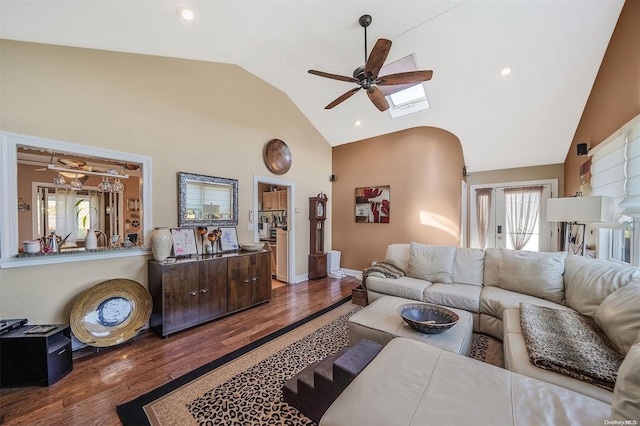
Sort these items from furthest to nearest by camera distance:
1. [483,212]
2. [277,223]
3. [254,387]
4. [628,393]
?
[277,223] < [483,212] < [254,387] < [628,393]

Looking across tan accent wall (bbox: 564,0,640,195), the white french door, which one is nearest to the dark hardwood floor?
the white french door

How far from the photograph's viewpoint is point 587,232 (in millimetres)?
3107

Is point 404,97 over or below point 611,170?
over

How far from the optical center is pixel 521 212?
4199 millimetres

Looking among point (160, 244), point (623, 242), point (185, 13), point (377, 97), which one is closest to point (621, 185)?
point (623, 242)

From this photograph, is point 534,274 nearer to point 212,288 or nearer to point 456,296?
point 456,296

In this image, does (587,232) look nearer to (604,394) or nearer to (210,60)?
(604,394)

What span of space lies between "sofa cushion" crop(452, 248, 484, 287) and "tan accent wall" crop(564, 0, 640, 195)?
69.8 inches

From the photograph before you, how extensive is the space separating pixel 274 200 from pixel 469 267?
4203mm

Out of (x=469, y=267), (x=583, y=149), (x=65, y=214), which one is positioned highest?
(x=583, y=149)

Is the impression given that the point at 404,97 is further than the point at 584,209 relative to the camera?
Yes

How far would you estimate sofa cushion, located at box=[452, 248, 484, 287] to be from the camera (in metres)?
3.22

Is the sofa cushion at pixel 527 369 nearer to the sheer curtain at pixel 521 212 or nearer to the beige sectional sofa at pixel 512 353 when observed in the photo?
the beige sectional sofa at pixel 512 353

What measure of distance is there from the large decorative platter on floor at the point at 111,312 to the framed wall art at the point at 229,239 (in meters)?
1.10
